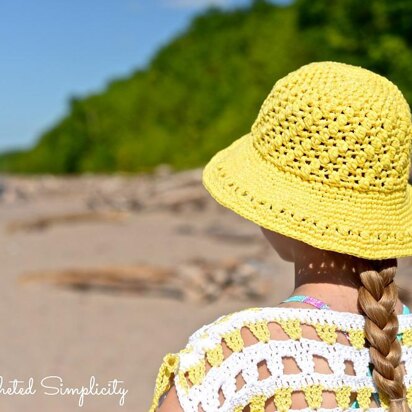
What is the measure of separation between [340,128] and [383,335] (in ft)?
1.55

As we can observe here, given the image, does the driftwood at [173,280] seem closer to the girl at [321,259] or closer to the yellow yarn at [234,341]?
the girl at [321,259]

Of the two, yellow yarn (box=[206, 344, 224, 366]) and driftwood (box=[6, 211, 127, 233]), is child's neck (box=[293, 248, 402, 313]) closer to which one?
yellow yarn (box=[206, 344, 224, 366])

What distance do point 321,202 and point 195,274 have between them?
7068 mm

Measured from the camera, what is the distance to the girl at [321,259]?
1647mm

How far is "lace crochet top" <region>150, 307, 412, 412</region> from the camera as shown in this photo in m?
1.63

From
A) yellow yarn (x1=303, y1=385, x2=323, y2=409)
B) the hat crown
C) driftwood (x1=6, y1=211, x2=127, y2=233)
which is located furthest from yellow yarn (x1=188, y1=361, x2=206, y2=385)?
driftwood (x1=6, y1=211, x2=127, y2=233)

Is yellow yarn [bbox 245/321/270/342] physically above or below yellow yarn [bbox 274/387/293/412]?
above

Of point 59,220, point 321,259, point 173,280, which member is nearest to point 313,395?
point 321,259

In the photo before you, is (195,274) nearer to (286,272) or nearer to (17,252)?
(286,272)

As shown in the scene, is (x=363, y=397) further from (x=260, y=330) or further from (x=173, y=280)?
(x=173, y=280)

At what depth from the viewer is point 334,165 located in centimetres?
178

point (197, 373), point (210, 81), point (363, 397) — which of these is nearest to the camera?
point (197, 373)

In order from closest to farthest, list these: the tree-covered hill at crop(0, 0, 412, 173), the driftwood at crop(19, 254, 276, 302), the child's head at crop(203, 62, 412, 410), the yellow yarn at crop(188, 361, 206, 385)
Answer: the yellow yarn at crop(188, 361, 206, 385)
the child's head at crop(203, 62, 412, 410)
the driftwood at crop(19, 254, 276, 302)
the tree-covered hill at crop(0, 0, 412, 173)

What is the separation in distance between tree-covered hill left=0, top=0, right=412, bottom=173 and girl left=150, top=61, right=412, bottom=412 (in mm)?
13247
